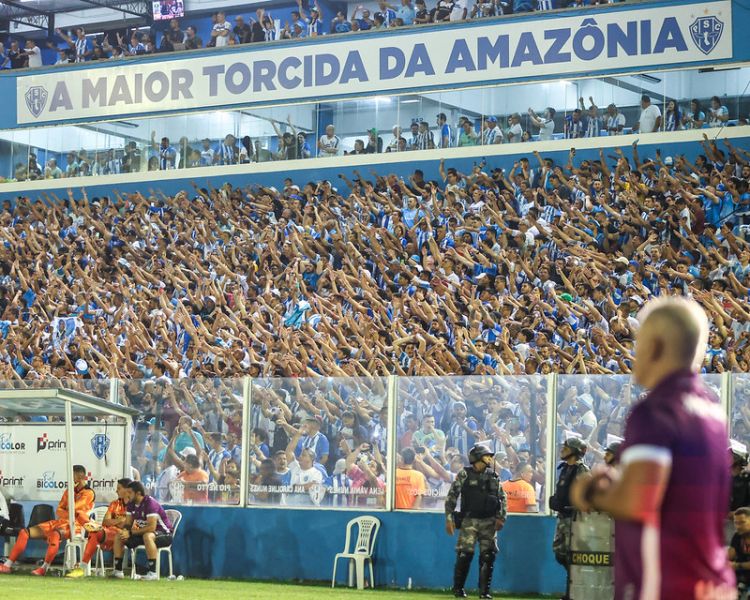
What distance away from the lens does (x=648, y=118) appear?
2478 centimetres

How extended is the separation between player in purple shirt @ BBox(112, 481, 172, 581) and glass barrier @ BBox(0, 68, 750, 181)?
39.3ft

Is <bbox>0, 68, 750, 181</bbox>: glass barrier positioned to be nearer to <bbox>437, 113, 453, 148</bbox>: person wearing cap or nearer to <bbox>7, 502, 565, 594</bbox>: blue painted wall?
<bbox>437, 113, 453, 148</bbox>: person wearing cap

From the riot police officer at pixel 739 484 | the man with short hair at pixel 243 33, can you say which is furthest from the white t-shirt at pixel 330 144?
the riot police officer at pixel 739 484

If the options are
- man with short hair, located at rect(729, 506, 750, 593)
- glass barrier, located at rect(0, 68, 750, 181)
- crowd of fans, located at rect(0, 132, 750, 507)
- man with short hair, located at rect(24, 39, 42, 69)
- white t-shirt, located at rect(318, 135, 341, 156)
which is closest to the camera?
man with short hair, located at rect(729, 506, 750, 593)

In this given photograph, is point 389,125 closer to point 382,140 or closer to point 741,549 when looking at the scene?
point 382,140

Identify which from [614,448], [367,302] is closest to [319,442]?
[614,448]

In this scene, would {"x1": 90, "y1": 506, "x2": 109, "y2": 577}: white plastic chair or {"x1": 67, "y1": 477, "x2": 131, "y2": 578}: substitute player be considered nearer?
{"x1": 67, "y1": 477, "x2": 131, "y2": 578}: substitute player

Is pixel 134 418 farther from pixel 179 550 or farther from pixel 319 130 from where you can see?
pixel 319 130

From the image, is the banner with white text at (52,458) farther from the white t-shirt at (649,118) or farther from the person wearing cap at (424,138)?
the white t-shirt at (649,118)

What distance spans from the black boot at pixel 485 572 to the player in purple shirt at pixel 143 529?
4.60m

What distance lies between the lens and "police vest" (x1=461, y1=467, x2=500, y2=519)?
49.9 feet

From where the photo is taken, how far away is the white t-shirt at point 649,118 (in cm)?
2470

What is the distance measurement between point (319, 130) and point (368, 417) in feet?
41.1

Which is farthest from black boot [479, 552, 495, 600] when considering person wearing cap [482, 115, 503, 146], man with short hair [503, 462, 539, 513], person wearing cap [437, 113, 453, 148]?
person wearing cap [437, 113, 453, 148]
